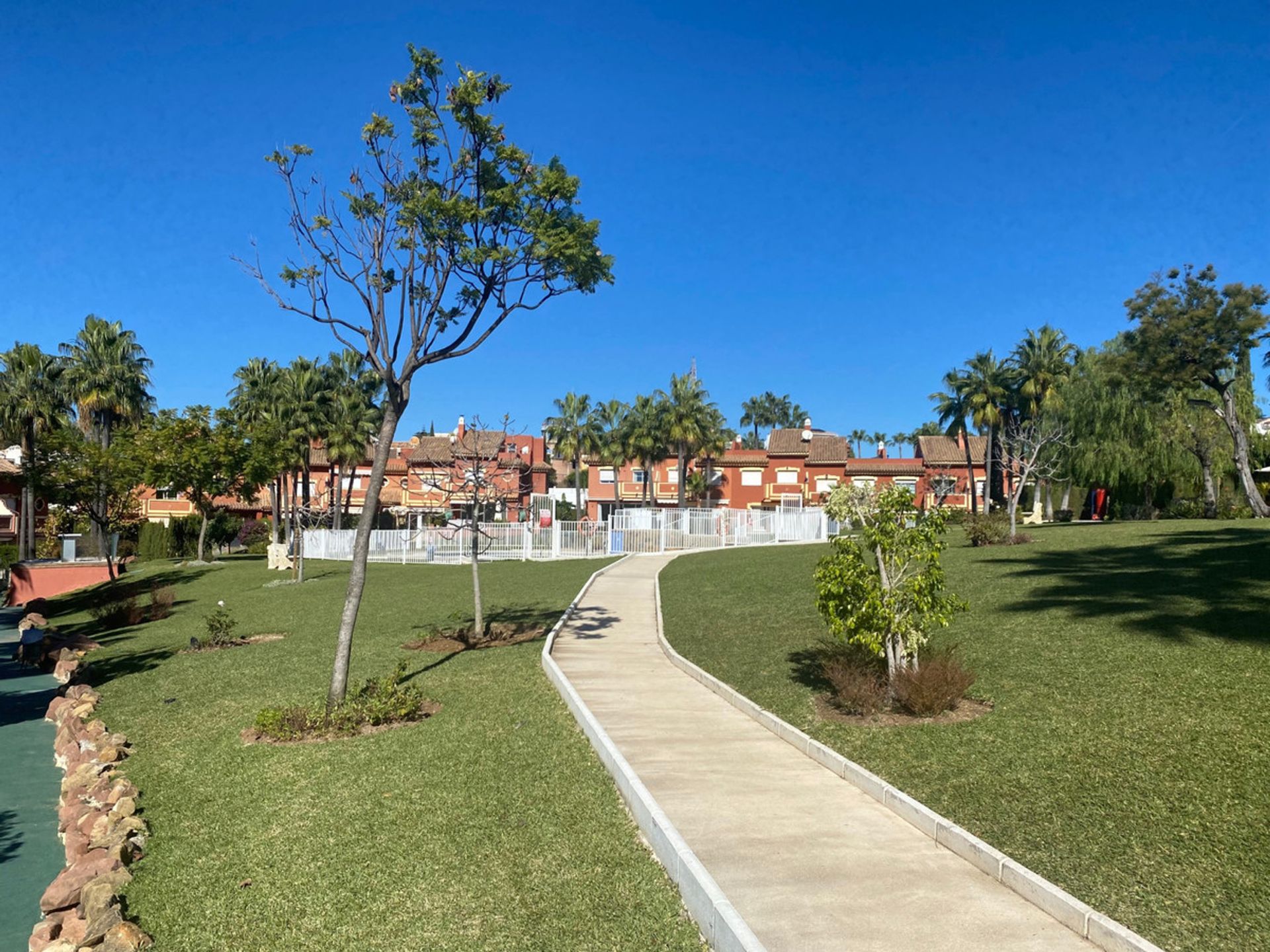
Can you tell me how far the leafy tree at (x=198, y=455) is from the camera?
113 feet

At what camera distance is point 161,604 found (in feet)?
82.2

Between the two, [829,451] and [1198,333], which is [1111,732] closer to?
[1198,333]

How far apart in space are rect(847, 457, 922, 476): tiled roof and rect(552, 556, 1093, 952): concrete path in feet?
181

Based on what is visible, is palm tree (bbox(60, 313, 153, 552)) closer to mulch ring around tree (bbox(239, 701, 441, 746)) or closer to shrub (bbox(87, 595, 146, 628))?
shrub (bbox(87, 595, 146, 628))

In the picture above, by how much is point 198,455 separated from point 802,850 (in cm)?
3488

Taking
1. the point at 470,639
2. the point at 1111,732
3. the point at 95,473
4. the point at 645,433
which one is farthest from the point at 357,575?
the point at 645,433

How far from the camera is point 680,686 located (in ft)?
37.4

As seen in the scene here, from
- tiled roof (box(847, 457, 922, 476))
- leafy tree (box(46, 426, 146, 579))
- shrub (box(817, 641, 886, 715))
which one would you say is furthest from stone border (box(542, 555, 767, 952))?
tiled roof (box(847, 457, 922, 476))

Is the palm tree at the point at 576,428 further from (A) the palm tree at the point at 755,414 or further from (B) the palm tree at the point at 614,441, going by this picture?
(A) the palm tree at the point at 755,414

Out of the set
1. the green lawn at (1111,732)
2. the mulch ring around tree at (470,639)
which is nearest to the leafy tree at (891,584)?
the green lawn at (1111,732)

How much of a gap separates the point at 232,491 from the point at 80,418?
36.3ft

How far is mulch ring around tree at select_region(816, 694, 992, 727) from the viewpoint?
826 centimetres

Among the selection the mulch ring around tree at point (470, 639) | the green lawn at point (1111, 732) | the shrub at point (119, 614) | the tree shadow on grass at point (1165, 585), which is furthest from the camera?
the shrub at point (119, 614)

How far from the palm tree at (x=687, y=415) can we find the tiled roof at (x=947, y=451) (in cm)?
1771
